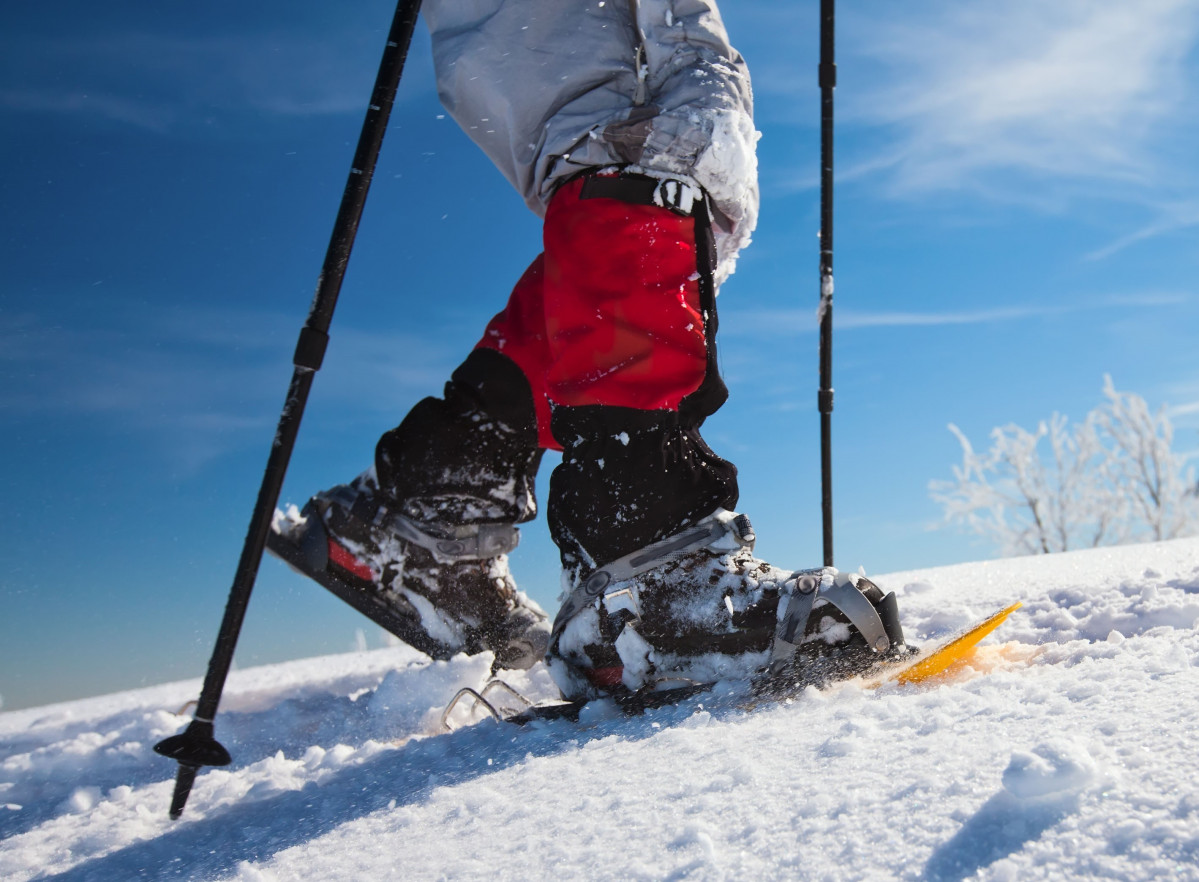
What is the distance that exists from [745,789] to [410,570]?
4.17 feet

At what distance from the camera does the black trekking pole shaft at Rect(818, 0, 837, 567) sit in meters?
2.25

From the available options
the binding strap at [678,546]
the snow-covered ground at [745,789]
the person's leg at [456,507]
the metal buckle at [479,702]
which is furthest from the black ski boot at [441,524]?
the binding strap at [678,546]

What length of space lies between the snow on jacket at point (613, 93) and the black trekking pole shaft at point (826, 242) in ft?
2.94

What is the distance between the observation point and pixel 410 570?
1.84 metres

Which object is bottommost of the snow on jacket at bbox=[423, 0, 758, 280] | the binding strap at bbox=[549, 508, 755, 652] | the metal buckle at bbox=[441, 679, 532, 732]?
the metal buckle at bbox=[441, 679, 532, 732]

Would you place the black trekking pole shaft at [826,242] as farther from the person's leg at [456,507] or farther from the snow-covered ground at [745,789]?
the person's leg at [456,507]

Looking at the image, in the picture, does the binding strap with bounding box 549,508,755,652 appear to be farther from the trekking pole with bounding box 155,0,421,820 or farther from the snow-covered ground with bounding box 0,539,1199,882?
the trekking pole with bounding box 155,0,421,820

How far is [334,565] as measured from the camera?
1.83 metres

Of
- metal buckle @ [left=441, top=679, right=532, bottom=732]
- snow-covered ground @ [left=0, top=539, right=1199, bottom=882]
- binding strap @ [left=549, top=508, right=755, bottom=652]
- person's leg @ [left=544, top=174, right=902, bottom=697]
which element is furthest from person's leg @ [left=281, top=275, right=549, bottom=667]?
binding strap @ [left=549, top=508, right=755, bottom=652]

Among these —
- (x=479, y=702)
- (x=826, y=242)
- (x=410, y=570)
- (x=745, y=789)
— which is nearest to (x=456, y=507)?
(x=410, y=570)

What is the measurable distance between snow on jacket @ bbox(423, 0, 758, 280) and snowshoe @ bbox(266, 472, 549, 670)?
0.82 m

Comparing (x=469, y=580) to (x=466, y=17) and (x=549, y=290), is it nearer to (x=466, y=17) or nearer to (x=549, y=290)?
(x=549, y=290)

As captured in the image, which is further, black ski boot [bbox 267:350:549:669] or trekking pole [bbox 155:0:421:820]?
black ski boot [bbox 267:350:549:669]

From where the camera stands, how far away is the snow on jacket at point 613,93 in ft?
4.27
